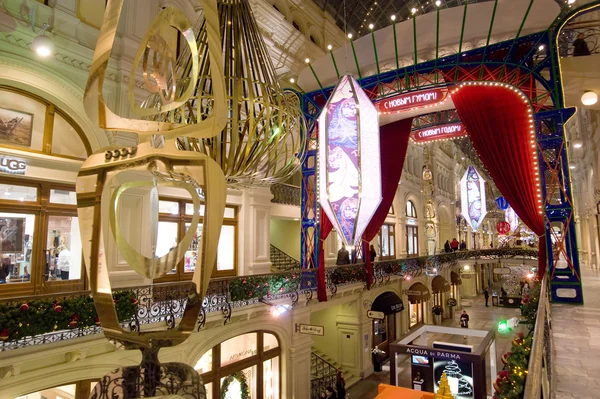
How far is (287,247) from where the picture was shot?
17.3m

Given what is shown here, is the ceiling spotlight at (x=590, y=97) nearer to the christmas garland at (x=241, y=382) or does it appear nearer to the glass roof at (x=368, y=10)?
the christmas garland at (x=241, y=382)

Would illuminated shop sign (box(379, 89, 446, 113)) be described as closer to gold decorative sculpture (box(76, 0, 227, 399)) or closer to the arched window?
gold decorative sculpture (box(76, 0, 227, 399))

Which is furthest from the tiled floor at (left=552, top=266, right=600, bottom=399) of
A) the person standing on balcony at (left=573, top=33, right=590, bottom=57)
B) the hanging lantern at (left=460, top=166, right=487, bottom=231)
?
the hanging lantern at (left=460, top=166, right=487, bottom=231)

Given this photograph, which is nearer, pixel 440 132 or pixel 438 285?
pixel 440 132

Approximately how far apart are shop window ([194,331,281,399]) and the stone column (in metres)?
2.13

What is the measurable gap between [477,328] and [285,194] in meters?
16.7

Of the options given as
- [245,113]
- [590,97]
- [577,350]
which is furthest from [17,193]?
[590,97]

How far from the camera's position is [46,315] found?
5914 millimetres

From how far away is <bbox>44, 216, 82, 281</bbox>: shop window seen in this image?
8.09 m

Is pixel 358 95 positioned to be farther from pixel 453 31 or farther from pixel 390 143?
pixel 390 143

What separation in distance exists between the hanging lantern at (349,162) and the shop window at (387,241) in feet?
54.6

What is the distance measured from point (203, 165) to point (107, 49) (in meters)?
0.54

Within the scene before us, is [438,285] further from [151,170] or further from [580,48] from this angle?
[151,170]

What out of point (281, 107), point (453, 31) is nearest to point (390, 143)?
point (453, 31)
